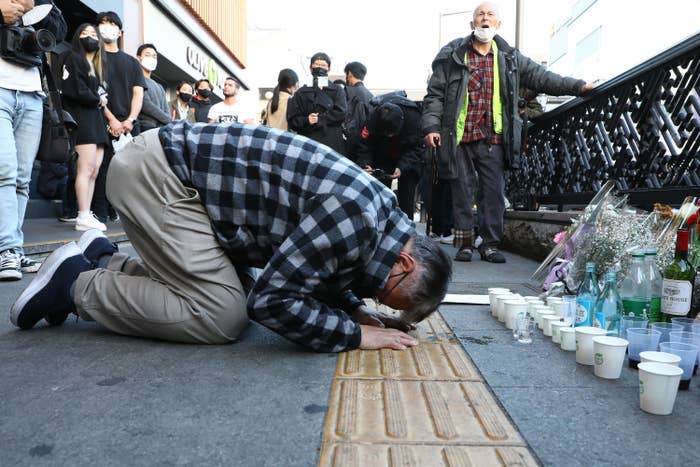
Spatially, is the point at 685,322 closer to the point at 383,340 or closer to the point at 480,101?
the point at 383,340

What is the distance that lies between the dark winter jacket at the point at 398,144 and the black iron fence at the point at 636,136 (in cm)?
138

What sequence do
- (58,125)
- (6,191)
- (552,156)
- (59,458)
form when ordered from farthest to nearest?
1. (552,156)
2. (58,125)
3. (6,191)
4. (59,458)

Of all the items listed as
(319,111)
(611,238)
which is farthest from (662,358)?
(319,111)

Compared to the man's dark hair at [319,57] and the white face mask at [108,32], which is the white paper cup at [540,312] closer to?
the white face mask at [108,32]

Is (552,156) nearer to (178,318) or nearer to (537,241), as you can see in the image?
(537,241)

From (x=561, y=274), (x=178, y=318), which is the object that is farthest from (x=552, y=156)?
(x=178, y=318)

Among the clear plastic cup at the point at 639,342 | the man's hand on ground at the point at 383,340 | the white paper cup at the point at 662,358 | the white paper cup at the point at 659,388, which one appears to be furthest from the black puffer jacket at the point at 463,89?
Answer: the white paper cup at the point at 659,388

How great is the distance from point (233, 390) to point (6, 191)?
91.7 inches

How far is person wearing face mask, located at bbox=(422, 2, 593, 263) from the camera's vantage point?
459 centimetres

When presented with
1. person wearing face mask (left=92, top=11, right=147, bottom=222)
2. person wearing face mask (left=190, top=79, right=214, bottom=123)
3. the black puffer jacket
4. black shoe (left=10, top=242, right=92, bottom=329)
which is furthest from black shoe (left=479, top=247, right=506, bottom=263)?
person wearing face mask (left=190, top=79, right=214, bottom=123)

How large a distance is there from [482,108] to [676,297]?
282cm

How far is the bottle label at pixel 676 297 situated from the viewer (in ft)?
6.79

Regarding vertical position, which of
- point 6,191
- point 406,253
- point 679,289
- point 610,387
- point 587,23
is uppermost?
point 587,23

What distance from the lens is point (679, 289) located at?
2076mm
